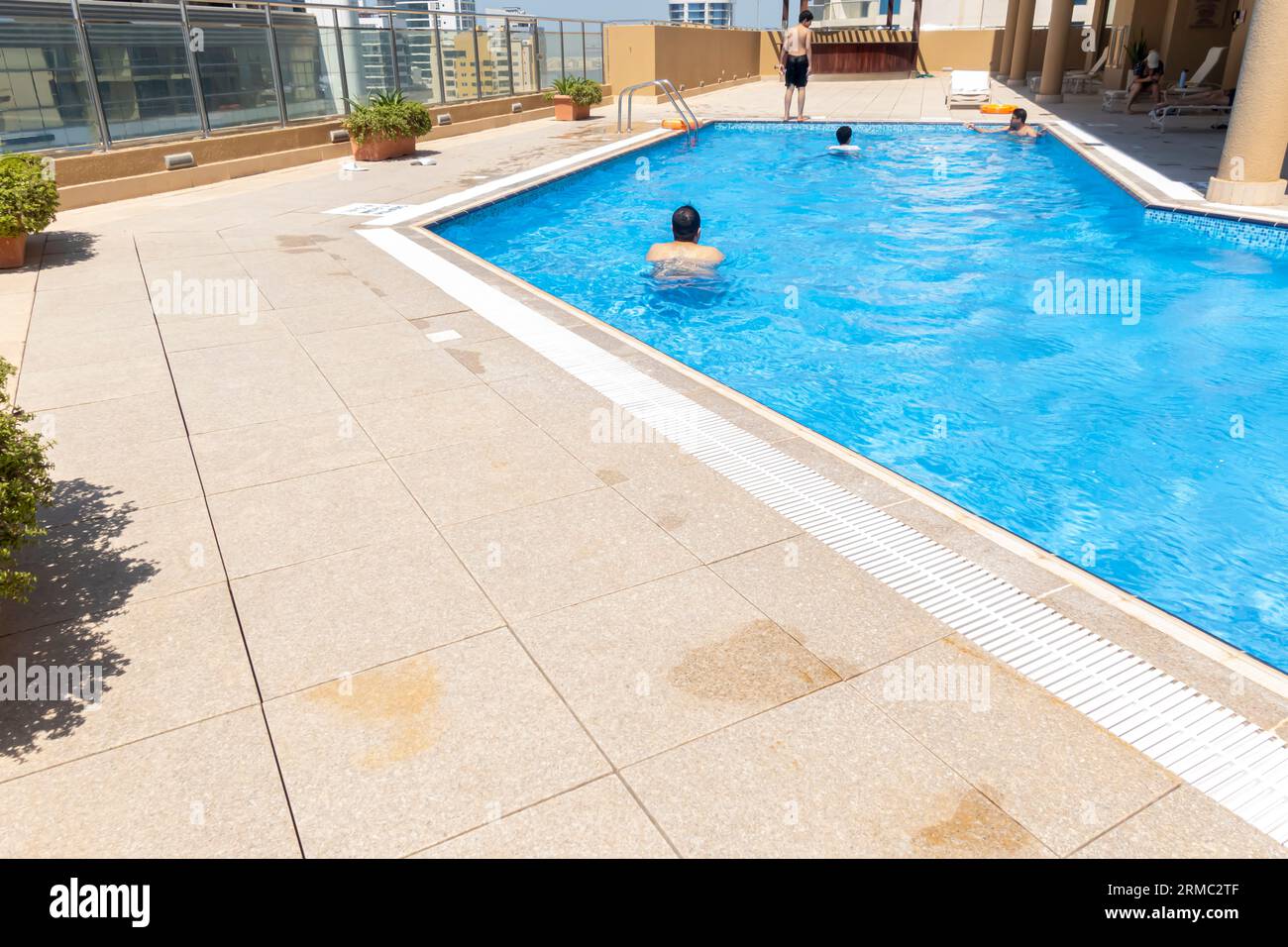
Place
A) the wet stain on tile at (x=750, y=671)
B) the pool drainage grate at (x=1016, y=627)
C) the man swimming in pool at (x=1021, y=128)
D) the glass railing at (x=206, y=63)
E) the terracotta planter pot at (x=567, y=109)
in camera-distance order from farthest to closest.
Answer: the terracotta planter pot at (x=567, y=109) → the man swimming in pool at (x=1021, y=128) → the glass railing at (x=206, y=63) → the wet stain on tile at (x=750, y=671) → the pool drainage grate at (x=1016, y=627)

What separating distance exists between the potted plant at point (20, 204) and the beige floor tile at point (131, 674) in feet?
27.5

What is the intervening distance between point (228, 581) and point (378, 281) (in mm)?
6091

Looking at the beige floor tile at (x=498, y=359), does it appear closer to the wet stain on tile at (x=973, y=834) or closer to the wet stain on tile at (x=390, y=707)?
the wet stain on tile at (x=390, y=707)

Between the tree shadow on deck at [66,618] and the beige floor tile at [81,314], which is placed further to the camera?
the beige floor tile at [81,314]

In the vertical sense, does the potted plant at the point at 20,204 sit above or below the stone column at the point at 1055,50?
below

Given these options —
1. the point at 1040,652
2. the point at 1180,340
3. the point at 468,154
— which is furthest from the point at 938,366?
the point at 468,154

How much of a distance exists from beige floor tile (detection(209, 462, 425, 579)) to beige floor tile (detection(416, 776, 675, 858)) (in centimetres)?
211

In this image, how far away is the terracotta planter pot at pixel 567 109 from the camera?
83.6 ft

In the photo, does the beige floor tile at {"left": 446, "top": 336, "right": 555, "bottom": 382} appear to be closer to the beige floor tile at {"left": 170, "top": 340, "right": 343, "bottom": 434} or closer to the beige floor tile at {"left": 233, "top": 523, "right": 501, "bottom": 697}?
the beige floor tile at {"left": 170, "top": 340, "right": 343, "bottom": 434}

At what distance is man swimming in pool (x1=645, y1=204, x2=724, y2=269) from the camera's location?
11.3 m

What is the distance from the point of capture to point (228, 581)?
424 centimetres

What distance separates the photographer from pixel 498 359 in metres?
7.29

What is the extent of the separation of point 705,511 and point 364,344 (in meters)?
4.21

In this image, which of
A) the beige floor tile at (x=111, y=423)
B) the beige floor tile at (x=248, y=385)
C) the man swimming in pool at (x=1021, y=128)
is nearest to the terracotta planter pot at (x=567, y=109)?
the man swimming in pool at (x=1021, y=128)
